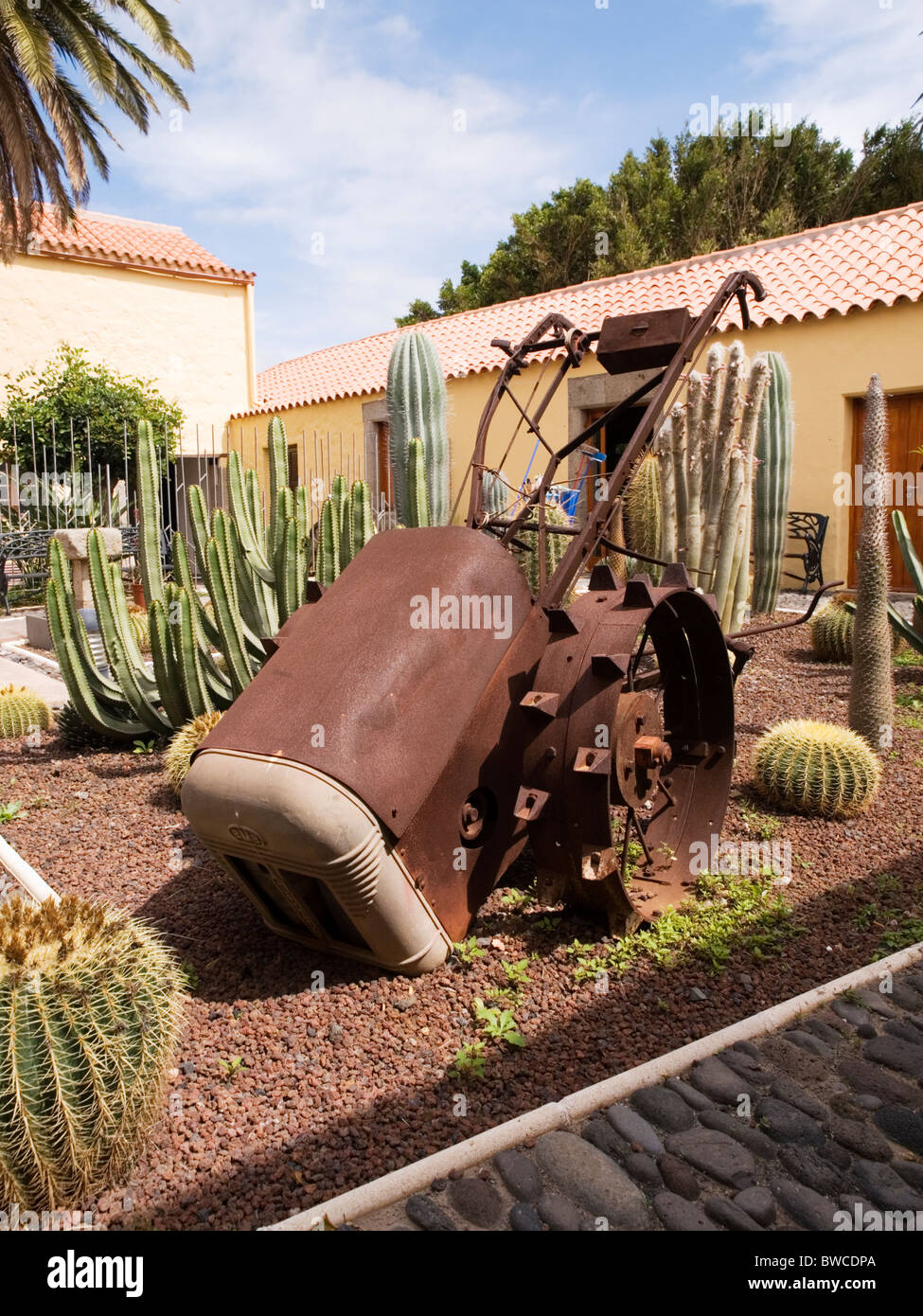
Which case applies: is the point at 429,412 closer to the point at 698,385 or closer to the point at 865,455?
the point at 698,385

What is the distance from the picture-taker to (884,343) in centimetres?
1087

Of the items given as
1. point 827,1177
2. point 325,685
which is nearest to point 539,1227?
→ point 827,1177

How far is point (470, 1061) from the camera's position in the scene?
9.48 ft

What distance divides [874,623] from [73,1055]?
4.85 metres

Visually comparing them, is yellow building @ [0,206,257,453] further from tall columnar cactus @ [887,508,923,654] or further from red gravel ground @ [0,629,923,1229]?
red gravel ground @ [0,629,923,1229]

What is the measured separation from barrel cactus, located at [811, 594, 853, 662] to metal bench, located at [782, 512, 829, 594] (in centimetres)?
289

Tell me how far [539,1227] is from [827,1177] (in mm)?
769

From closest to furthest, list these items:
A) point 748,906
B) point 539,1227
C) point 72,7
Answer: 1. point 539,1227
2. point 748,906
3. point 72,7

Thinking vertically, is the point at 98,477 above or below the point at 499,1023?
above

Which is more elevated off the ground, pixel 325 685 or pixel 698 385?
pixel 698 385

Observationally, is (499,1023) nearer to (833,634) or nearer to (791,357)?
(833,634)

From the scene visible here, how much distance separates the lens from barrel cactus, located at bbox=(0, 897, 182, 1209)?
2.31m

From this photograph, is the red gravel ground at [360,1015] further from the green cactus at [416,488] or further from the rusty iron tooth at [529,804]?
the green cactus at [416,488]

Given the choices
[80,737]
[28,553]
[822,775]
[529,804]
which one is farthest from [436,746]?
[28,553]
